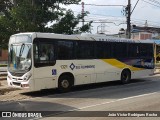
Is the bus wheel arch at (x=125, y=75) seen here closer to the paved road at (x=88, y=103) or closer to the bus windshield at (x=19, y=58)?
the paved road at (x=88, y=103)

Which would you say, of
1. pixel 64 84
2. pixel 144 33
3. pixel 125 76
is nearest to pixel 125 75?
pixel 125 76

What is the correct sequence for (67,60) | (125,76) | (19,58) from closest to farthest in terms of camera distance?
(19,58) < (67,60) < (125,76)

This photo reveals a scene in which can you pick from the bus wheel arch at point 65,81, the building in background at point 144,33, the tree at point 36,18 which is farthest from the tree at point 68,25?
the building in background at point 144,33

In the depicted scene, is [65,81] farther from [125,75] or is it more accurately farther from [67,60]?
[125,75]

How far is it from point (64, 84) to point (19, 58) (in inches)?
98.0

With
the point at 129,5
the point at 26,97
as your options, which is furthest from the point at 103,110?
the point at 129,5

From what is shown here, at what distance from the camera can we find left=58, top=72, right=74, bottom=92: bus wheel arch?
49.0 feet

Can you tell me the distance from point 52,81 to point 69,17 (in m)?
9.88

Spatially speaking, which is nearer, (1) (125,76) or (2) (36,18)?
(1) (125,76)

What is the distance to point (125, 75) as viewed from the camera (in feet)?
61.5

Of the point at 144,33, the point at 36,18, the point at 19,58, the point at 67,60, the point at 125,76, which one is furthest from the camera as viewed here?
the point at 144,33

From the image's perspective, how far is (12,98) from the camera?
13.3m

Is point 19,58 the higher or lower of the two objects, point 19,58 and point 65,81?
the higher

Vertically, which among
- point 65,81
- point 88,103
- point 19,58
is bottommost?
point 88,103
